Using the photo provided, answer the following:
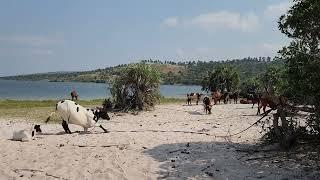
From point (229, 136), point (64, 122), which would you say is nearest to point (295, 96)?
point (229, 136)

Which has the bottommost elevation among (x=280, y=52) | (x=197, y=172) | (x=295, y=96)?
(x=197, y=172)

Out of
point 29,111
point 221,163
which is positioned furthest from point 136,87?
point 221,163

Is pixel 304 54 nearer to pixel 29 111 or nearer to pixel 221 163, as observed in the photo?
pixel 221 163

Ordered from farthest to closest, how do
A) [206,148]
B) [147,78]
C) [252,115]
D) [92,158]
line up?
1. [147,78]
2. [252,115]
3. [206,148]
4. [92,158]

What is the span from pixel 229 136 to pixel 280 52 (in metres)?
5.51

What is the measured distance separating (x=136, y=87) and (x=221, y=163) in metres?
20.7

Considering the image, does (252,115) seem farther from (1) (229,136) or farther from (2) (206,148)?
(2) (206,148)

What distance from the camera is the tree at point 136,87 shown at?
33812mm

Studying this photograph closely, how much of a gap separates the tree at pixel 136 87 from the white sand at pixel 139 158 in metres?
13.4

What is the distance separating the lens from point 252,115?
28547 millimetres

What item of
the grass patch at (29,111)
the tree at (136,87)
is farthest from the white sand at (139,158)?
the tree at (136,87)

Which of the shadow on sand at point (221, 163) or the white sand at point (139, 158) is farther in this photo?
the white sand at point (139, 158)

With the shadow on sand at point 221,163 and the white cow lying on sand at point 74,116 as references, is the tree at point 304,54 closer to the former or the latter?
the shadow on sand at point 221,163

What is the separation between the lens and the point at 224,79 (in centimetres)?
7056
